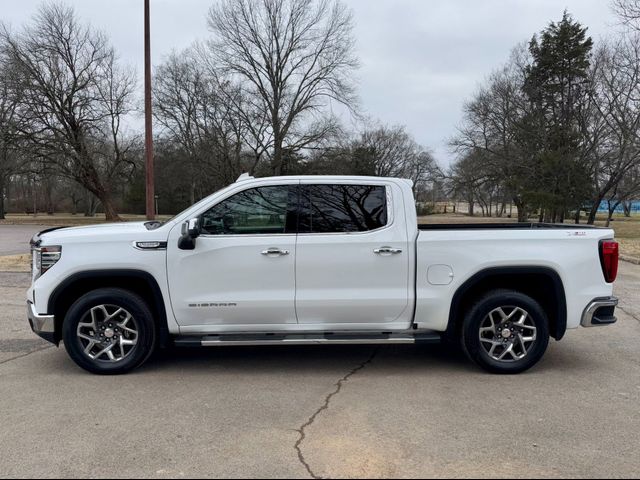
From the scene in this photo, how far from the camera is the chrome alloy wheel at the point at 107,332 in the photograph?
5.03 m

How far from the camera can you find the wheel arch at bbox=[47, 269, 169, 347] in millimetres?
4949

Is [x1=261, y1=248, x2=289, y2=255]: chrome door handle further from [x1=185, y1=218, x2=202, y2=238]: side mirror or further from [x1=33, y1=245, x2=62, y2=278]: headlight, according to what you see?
[x1=33, y1=245, x2=62, y2=278]: headlight

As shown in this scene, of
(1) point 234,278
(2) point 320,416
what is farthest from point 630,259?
(2) point 320,416

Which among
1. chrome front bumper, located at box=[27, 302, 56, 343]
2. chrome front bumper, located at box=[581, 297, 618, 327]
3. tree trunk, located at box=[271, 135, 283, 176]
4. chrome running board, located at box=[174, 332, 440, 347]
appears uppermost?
tree trunk, located at box=[271, 135, 283, 176]

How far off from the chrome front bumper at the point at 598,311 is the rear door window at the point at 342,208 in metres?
2.16

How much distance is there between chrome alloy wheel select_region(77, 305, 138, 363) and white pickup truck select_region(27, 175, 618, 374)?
0.01m

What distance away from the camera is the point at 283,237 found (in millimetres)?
5012

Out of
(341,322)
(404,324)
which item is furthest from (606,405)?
(341,322)

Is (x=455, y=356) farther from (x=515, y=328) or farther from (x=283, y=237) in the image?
(x=283, y=237)

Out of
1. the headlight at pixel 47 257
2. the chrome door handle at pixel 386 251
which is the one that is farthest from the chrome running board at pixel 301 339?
the headlight at pixel 47 257

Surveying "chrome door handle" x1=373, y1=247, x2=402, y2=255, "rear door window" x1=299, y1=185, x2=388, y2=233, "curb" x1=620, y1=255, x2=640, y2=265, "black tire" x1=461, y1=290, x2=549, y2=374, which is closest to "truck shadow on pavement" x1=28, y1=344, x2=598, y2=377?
"black tire" x1=461, y1=290, x2=549, y2=374

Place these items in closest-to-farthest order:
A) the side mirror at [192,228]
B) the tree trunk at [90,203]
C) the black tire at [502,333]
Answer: the side mirror at [192,228]
the black tire at [502,333]
the tree trunk at [90,203]

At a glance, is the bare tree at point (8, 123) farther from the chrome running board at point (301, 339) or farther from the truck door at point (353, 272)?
the truck door at point (353, 272)

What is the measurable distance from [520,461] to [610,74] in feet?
112
